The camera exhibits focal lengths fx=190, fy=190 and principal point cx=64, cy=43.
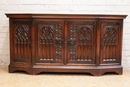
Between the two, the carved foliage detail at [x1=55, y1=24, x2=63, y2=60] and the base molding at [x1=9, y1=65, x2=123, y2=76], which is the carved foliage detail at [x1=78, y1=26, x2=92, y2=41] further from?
the base molding at [x1=9, y1=65, x2=123, y2=76]

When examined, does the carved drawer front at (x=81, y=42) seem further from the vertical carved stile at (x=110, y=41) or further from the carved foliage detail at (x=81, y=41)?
the vertical carved stile at (x=110, y=41)

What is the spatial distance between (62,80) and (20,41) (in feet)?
2.47

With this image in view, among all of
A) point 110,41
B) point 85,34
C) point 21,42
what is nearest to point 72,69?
point 85,34

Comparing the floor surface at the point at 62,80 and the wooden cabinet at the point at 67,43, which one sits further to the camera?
the wooden cabinet at the point at 67,43

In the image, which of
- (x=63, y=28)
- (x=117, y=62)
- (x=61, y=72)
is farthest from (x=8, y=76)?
(x=117, y=62)

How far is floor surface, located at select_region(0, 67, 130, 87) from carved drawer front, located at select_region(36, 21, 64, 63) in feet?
0.72

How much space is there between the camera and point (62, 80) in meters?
2.21

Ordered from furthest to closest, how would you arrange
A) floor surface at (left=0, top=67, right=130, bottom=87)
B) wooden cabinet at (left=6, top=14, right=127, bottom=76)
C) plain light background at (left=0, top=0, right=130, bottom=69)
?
plain light background at (left=0, top=0, right=130, bottom=69) → wooden cabinet at (left=6, top=14, right=127, bottom=76) → floor surface at (left=0, top=67, right=130, bottom=87)

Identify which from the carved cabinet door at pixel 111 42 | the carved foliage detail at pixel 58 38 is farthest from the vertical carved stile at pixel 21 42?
the carved cabinet door at pixel 111 42

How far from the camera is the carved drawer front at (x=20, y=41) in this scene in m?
2.43

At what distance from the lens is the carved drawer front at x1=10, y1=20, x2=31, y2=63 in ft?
7.97

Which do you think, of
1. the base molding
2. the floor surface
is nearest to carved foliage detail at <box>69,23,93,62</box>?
the base molding
